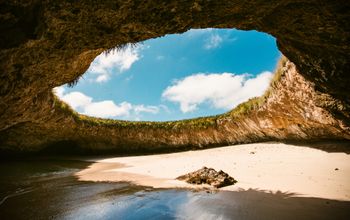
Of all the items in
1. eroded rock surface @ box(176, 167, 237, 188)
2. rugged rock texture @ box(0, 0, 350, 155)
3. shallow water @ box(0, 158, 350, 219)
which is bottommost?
shallow water @ box(0, 158, 350, 219)

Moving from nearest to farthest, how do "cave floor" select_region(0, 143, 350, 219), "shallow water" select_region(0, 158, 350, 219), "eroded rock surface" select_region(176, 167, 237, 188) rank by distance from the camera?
1. "shallow water" select_region(0, 158, 350, 219)
2. "cave floor" select_region(0, 143, 350, 219)
3. "eroded rock surface" select_region(176, 167, 237, 188)

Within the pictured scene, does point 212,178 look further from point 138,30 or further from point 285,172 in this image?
point 138,30

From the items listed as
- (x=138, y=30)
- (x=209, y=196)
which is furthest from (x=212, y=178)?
(x=138, y=30)

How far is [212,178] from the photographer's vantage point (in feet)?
20.0

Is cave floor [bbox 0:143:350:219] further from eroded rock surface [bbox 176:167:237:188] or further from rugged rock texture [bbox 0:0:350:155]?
rugged rock texture [bbox 0:0:350:155]

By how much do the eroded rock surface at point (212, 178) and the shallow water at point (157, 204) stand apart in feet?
1.93

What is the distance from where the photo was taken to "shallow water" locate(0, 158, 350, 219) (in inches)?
155

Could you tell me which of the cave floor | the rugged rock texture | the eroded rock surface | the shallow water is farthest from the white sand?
the rugged rock texture

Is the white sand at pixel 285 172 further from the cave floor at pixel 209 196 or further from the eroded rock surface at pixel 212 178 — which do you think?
the eroded rock surface at pixel 212 178

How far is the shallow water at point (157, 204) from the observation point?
394cm

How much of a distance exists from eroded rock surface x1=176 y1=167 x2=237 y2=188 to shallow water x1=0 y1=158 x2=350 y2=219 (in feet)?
1.93

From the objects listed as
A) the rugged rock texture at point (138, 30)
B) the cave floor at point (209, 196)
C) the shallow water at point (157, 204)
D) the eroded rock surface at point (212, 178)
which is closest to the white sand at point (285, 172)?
the cave floor at point (209, 196)

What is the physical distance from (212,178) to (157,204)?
190cm

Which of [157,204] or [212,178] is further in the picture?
[212,178]
